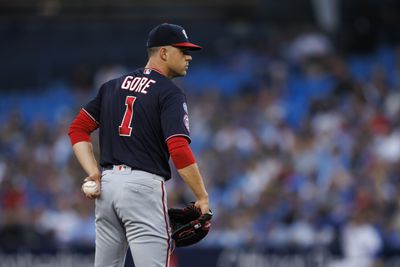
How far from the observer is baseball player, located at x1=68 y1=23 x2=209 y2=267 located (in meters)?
5.82

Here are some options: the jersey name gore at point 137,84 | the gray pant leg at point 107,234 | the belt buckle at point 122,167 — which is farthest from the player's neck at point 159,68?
the gray pant leg at point 107,234

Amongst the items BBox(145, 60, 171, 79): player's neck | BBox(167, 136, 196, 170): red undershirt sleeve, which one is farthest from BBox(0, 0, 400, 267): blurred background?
BBox(167, 136, 196, 170): red undershirt sleeve

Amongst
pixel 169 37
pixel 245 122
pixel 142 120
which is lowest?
pixel 142 120

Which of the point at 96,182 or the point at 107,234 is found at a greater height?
the point at 96,182

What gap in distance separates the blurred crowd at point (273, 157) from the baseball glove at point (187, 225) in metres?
4.82

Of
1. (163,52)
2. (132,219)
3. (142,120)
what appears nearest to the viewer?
(132,219)

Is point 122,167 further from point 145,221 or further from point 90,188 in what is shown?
point 145,221

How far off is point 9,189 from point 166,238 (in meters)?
8.50

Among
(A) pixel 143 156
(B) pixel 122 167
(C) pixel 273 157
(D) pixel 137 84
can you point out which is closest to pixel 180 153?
(A) pixel 143 156

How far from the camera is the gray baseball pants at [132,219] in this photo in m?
5.84

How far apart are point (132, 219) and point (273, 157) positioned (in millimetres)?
7272

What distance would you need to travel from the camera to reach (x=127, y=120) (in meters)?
5.98

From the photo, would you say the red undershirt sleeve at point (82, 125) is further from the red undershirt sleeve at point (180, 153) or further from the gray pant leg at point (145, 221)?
the red undershirt sleeve at point (180, 153)

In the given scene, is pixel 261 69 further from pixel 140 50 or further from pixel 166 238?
pixel 166 238
